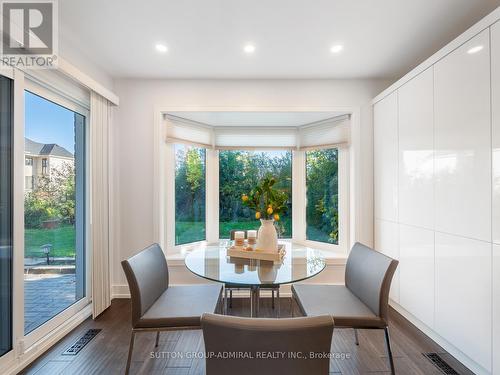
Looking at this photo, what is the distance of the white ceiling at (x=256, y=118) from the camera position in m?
2.94

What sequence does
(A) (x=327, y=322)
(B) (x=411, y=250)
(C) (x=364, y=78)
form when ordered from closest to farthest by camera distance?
1. (A) (x=327, y=322)
2. (B) (x=411, y=250)
3. (C) (x=364, y=78)

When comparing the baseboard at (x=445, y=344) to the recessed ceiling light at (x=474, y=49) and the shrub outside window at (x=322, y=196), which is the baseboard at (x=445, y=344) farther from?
the recessed ceiling light at (x=474, y=49)

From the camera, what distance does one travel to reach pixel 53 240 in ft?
7.11

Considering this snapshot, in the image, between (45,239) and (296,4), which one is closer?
(296,4)

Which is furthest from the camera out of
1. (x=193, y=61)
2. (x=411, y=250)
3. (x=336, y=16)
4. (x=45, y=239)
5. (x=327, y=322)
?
(x=193, y=61)

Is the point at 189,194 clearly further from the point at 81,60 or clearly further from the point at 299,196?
the point at 81,60

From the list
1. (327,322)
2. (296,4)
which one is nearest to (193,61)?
(296,4)

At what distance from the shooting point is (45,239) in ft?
6.81

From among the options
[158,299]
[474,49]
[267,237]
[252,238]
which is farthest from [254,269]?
[474,49]

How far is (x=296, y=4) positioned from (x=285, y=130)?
172cm

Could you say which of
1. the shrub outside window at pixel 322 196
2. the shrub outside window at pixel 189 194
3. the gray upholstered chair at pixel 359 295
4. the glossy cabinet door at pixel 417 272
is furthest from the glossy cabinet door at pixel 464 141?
the shrub outside window at pixel 189 194

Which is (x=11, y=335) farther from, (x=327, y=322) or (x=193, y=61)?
(x=193, y=61)

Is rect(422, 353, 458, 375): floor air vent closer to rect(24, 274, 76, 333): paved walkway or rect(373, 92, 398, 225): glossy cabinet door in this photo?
rect(373, 92, 398, 225): glossy cabinet door

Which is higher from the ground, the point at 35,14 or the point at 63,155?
the point at 35,14
